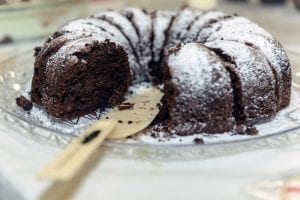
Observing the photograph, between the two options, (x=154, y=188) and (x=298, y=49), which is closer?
(x=154, y=188)

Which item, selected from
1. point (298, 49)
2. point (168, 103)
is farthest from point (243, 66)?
point (298, 49)

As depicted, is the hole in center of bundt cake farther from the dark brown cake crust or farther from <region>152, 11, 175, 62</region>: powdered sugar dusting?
<region>152, 11, 175, 62</region>: powdered sugar dusting

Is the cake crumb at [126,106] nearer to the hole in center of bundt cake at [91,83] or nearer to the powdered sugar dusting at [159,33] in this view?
the hole in center of bundt cake at [91,83]

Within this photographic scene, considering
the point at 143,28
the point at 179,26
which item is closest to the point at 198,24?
the point at 179,26

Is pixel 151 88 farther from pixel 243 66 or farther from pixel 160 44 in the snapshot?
pixel 243 66

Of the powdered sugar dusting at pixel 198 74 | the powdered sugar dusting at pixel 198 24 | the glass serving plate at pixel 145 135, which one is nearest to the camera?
the glass serving plate at pixel 145 135

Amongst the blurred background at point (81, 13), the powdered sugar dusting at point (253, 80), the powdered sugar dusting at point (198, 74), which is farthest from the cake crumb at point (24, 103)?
the blurred background at point (81, 13)

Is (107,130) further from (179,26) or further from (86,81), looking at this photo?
(179,26)
